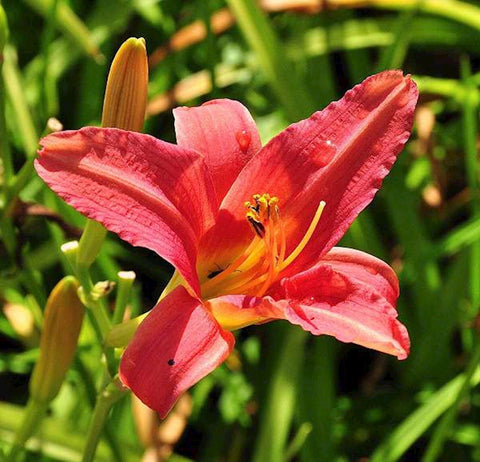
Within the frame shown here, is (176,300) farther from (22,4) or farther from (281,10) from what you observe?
(22,4)

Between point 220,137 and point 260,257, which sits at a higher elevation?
point 220,137

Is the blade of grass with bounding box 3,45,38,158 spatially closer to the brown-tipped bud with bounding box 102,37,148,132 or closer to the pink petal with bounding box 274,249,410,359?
the brown-tipped bud with bounding box 102,37,148,132

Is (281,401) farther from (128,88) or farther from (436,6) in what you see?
(436,6)

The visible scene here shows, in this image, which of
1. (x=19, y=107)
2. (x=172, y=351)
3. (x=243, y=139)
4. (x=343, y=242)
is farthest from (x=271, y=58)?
(x=172, y=351)

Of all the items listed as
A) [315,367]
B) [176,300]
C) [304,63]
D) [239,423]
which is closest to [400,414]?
[315,367]

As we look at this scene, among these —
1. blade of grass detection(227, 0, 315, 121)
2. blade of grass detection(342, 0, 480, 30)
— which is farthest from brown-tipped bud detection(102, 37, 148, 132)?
blade of grass detection(342, 0, 480, 30)

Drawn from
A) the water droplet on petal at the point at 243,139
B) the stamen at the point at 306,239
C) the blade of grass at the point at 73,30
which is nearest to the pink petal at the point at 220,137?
the water droplet on petal at the point at 243,139
